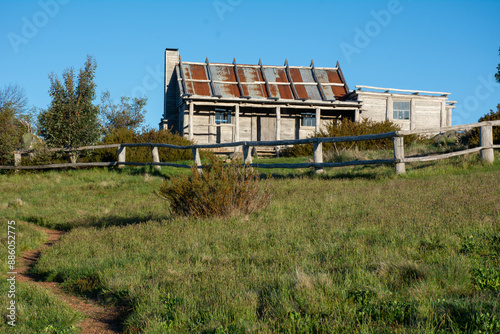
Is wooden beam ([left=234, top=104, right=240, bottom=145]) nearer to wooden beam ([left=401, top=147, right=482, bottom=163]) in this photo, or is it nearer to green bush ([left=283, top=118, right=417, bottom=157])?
green bush ([left=283, top=118, right=417, bottom=157])

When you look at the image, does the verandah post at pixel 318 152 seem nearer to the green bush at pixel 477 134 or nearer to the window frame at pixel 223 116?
the green bush at pixel 477 134

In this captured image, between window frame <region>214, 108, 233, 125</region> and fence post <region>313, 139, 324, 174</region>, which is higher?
window frame <region>214, 108, 233, 125</region>

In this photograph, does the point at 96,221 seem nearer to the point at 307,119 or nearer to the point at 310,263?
the point at 310,263

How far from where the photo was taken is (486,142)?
37.1 ft

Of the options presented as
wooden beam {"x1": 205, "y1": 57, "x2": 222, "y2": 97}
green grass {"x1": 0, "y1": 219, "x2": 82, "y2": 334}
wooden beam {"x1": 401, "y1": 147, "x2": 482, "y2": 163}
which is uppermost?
wooden beam {"x1": 205, "y1": 57, "x2": 222, "y2": 97}

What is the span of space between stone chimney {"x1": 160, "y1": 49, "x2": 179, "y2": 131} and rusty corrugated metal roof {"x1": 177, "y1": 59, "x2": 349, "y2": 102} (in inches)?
104

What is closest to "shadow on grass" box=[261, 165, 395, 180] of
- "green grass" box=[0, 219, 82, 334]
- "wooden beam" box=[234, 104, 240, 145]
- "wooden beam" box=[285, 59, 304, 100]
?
"green grass" box=[0, 219, 82, 334]

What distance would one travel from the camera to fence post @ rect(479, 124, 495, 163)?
11.2 metres

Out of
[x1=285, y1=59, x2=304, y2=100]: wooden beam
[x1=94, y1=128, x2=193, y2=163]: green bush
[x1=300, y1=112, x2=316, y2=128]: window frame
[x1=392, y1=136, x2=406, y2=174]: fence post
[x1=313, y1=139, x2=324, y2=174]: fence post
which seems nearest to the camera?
[x1=392, y1=136, x2=406, y2=174]: fence post

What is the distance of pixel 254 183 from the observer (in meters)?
7.87

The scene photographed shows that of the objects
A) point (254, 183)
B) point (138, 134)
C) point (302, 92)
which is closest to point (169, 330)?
point (254, 183)

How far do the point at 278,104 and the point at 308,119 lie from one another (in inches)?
114

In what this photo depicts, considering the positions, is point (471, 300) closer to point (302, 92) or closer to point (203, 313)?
point (203, 313)

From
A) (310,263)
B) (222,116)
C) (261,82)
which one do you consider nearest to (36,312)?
(310,263)
